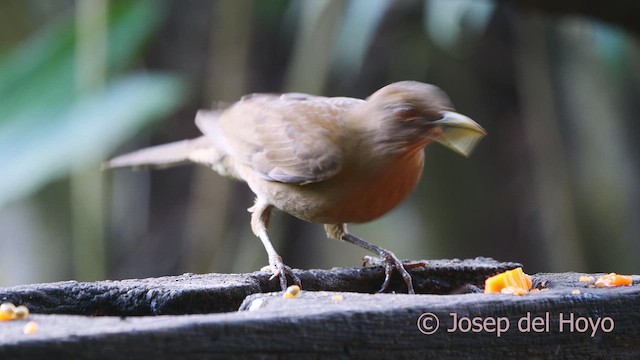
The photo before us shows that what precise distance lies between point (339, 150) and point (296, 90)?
227 cm

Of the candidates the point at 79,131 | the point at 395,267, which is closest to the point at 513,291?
the point at 395,267

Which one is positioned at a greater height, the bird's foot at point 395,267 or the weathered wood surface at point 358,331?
the weathered wood surface at point 358,331

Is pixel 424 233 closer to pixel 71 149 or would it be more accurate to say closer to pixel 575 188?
pixel 575 188

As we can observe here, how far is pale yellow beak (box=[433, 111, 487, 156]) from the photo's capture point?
3.08 m

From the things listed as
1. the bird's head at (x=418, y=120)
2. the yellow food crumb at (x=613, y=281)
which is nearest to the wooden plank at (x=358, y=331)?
the yellow food crumb at (x=613, y=281)

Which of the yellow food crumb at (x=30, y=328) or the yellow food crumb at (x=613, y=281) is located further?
the yellow food crumb at (x=613, y=281)

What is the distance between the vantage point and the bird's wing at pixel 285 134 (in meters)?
3.53

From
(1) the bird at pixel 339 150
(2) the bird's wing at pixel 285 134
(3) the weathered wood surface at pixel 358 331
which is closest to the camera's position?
(3) the weathered wood surface at pixel 358 331

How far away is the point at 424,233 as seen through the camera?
6555 millimetres

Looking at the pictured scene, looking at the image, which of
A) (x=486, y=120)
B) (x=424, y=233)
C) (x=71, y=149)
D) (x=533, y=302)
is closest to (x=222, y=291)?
(x=533, y=302)

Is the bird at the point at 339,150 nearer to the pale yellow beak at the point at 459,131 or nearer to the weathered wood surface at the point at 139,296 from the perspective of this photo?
the pale yellow beak at the point at 459,131

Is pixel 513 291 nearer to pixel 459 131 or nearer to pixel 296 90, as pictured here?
pixel 459 131

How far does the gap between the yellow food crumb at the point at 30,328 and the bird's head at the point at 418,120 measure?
1.75m

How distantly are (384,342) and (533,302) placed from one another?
1.18 feet
